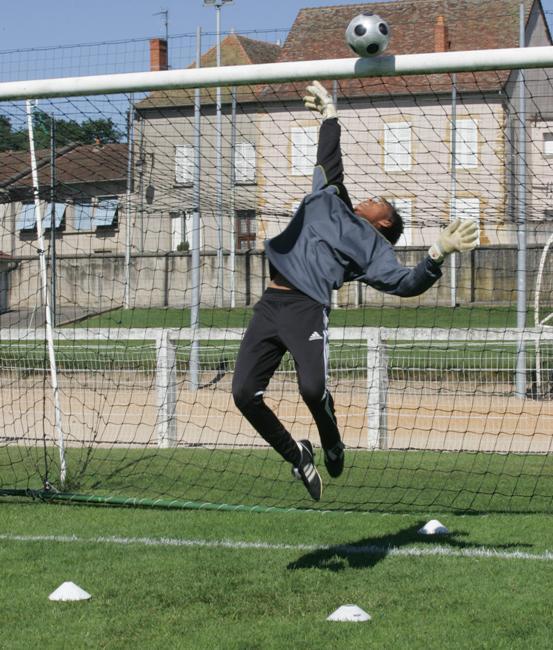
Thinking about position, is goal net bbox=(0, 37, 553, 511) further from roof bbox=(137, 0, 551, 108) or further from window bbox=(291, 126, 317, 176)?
roof bbox=(137, 0, 551, 108)

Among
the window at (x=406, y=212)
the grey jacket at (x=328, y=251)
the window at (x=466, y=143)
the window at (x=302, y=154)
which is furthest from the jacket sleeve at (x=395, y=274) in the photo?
the window at (x=302, y=154)

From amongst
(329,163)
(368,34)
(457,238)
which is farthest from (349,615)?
(368,34)

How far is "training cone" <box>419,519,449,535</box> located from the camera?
25.1 ft

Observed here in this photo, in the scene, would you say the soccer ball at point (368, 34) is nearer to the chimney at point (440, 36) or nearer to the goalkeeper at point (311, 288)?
the goalkeeper at point (311, 288)

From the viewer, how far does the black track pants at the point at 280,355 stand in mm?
6371

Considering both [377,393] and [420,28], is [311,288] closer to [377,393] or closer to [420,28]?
[377,393]

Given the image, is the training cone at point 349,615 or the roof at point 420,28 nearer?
the training cone at point 349,615

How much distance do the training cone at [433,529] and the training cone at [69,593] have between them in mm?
2706

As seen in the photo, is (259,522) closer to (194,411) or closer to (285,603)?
(285,603)

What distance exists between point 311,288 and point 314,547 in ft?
6.20

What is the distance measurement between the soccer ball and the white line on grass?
3295 mm

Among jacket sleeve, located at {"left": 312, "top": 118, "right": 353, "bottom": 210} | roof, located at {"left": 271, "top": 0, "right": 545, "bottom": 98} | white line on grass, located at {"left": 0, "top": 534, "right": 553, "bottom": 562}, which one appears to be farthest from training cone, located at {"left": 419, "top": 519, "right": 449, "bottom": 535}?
roof, located at {"left": 271, "top": 0, "right": 545, "bottom": 98}

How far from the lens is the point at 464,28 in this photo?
3428 centimetres

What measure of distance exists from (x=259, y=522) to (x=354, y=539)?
2.85 ft
